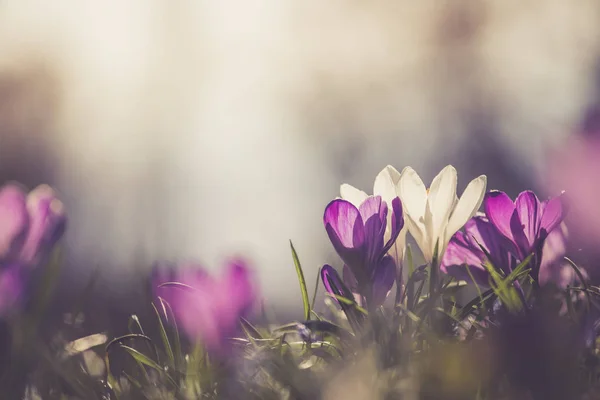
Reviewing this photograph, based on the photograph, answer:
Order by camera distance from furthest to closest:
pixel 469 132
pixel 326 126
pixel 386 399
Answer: pixel 326 126 < pixel 469 132 < pixel 386 399

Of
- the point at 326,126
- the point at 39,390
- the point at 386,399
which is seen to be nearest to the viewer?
the point at 386,399

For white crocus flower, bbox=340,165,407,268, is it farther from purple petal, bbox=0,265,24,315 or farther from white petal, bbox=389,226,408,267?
purple petal, bbox=0,265,24,315

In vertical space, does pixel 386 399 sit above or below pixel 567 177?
below

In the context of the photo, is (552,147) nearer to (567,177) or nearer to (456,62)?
(567,177)

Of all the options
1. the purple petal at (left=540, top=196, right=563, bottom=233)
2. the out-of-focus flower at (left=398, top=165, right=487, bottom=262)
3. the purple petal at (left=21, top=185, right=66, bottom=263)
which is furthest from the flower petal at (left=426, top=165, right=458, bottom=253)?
the purple petal at (left=21, top=185, right=66, bottom=263)

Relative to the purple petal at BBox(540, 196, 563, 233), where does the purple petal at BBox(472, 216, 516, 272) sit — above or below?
below

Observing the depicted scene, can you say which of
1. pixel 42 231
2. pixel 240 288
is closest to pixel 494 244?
pixel 240 288

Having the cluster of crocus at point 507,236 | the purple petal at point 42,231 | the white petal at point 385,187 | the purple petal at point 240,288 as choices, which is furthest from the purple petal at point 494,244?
the purple petal at point 42,231

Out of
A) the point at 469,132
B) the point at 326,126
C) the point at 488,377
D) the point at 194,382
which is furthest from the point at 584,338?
the point at 326,126
